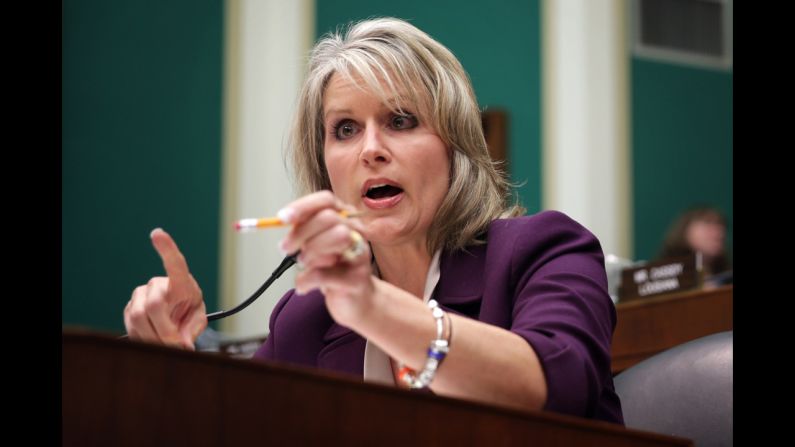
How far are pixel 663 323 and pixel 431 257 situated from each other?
5.71 feet

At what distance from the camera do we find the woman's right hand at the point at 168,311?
58.2 inches

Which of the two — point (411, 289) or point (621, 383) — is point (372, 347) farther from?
point (621, 383)

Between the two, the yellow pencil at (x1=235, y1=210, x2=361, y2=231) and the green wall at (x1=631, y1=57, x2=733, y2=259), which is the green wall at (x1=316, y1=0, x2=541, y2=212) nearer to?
the green wall at (x1=631, y1=57, x2=733, y2=259)

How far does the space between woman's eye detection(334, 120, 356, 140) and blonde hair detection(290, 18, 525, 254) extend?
87 millimetres

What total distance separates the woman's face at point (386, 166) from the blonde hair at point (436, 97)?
0.02 m

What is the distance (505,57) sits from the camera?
6527 mm

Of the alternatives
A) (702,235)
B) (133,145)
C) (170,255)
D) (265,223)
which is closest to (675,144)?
(702,235)

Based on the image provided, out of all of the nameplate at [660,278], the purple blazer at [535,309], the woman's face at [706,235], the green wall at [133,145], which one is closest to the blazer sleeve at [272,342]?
the purple blazer at [535,309]

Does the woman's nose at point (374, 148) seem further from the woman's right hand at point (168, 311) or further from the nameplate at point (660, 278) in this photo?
the nameplate at point (660, 278)

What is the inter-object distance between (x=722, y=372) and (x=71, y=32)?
15.6ft

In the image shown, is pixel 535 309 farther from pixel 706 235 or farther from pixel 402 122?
pixel 706 235

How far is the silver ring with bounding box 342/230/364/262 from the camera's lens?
1086mm
